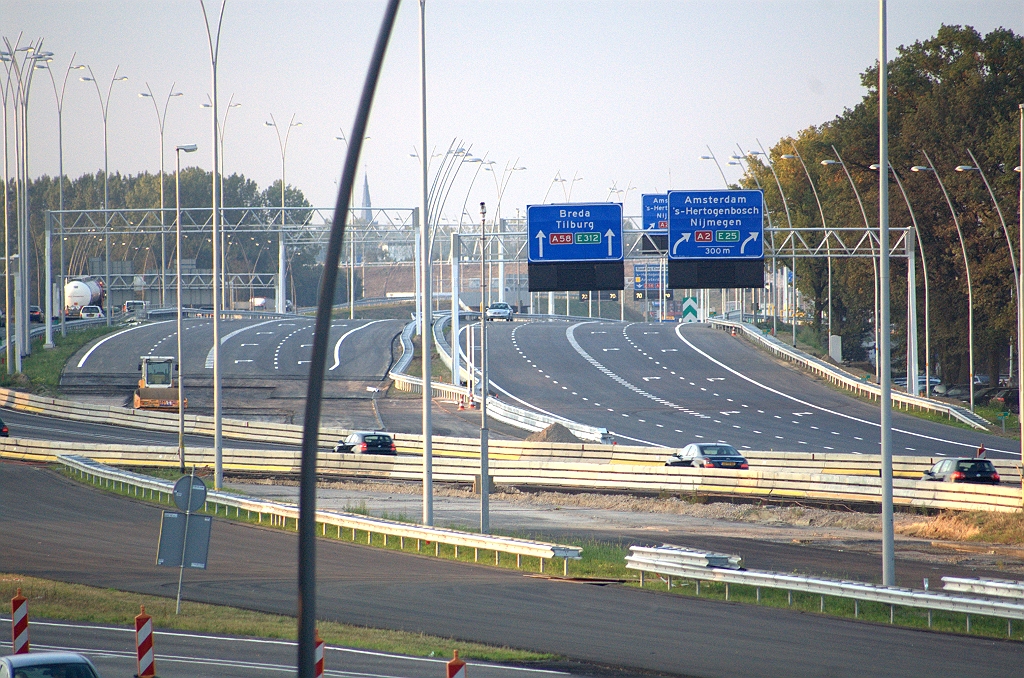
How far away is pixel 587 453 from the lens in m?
39.9

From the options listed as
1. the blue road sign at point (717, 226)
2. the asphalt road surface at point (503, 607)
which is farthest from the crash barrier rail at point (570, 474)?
the asphalt road surface at point (503, 607)

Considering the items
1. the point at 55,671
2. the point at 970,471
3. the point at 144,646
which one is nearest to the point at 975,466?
the point at 970,471

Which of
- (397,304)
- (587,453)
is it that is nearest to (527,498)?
(587,453)

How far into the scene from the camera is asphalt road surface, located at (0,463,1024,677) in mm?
14781

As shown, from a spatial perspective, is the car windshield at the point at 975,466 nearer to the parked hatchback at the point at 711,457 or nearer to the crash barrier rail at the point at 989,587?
the parked hatchback at the point at 711,457

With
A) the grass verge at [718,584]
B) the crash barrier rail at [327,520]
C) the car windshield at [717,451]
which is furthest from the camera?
the car windshield at [717,451]

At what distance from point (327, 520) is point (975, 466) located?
1734 centimetres

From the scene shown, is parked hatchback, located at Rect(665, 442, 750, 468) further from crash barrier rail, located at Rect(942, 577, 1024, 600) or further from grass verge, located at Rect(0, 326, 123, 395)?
grass verge, located at Rect(0, 326, 123, 395)

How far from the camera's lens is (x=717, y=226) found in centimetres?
3675

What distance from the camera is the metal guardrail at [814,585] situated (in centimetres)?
1612

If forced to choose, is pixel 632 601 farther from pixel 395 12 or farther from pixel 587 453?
pixel 587 453

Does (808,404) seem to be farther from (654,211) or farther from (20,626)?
(20,626)

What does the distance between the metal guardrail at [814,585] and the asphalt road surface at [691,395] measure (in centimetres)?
2510

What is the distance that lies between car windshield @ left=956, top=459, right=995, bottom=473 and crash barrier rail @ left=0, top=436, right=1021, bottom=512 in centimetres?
180
